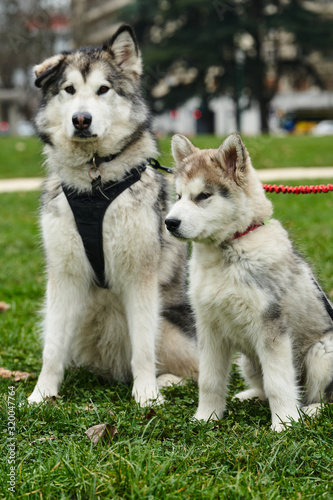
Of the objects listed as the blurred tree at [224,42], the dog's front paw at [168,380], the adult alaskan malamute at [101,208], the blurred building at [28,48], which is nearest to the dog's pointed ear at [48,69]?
the adult alaskan malamute at [101,208]

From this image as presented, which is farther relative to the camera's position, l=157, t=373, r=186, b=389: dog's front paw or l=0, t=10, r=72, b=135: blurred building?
l=0, t=10, r=72, b=135: blurred building

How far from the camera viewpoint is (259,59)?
109 ft

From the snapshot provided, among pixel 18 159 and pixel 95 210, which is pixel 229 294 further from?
pixel 18 159

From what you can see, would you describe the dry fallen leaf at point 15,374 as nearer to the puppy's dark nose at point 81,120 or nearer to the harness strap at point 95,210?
the harness strap at point 95,210

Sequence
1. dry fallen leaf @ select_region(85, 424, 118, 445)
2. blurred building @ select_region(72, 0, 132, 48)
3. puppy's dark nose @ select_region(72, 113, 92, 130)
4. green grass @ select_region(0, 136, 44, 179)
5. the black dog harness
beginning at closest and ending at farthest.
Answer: dry fallen leaf @ select_region(85, 424, 118, 445) < puppy's dark nose @ select_region(72, 113, 92, 130) < the black dog harness < green grass @ select_region(0, 136, 44, 179) < blurred building @ select_region(72, 0, 132, 48)

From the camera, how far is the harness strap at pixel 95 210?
373 cm

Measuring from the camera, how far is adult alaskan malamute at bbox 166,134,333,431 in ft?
10.2

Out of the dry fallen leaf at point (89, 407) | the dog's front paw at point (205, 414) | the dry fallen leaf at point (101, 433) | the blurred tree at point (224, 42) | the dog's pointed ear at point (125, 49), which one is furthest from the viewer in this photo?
the blurred tree at point (224, 42)

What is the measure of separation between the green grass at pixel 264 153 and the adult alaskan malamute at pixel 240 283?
516 inches

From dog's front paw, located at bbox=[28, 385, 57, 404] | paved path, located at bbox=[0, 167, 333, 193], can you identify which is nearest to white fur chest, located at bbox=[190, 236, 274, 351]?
dog's front paw, located at bbox=[28, 385, 57, 404]

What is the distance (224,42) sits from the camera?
1237 inches

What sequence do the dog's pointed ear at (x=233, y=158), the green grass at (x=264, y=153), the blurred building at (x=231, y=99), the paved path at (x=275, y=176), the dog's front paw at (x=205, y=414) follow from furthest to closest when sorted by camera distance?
the blurred building at (x=231, y=99), the green grass at (x=264, y=153), the paved path at (x=275, y=176), the dog's front paw at (x=205, y=414), the dog's pointed ear at (x=233, y=158)

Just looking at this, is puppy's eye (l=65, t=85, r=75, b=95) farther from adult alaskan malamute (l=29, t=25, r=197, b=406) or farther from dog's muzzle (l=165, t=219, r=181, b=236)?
dog's muzzle (l=165, t=219, r=181, b=236)

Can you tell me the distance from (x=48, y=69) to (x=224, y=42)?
29482mm
